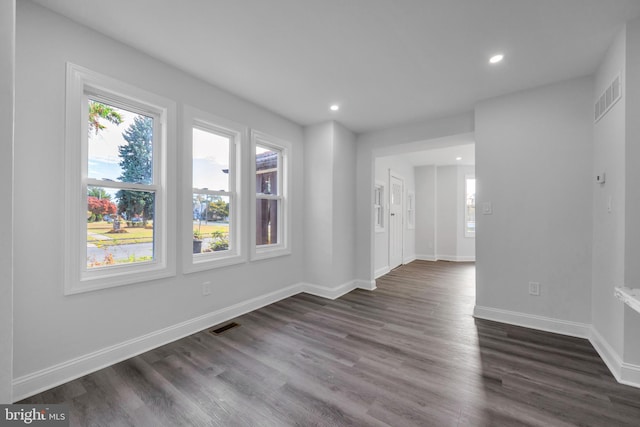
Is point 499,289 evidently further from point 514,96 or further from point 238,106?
point 238,106

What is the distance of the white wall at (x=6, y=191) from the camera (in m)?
1.01

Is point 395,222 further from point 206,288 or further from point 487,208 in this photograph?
point 206,288

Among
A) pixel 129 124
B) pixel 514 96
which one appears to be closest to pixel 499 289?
pixel 514 96

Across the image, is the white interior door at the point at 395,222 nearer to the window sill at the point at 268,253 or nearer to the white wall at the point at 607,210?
the window sill at the point at 268,253

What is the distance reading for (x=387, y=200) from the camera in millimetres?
5707

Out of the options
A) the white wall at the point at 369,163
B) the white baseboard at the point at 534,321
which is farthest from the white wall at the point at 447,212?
the white baseboard at the point at 534,321

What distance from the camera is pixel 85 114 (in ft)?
6.88

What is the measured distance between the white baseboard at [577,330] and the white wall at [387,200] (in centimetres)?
235

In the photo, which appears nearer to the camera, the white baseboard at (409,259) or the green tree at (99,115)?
the green tree at (99,115)

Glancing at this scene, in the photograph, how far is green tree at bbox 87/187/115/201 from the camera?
7.03 ft

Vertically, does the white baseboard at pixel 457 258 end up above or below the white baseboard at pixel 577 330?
below

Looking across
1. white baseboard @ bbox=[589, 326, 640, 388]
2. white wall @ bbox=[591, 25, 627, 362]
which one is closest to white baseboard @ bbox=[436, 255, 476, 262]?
white wall @ bbox=[591, 25, 627, 362]

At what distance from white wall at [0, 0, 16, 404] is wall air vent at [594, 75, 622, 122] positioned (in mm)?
3768

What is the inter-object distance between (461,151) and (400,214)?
202cm
